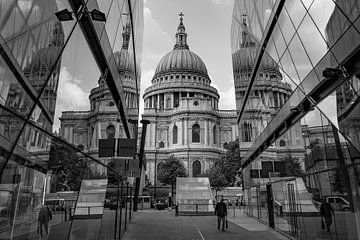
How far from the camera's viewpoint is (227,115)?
93625mm

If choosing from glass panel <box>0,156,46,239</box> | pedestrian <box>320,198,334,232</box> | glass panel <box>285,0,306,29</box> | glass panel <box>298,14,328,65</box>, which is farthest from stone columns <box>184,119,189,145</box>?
glass panel <box>0,156,46,239</box>

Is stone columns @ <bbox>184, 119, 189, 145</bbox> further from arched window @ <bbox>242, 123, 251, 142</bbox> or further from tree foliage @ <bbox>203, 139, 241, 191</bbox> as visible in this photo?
arched window @ <bbox>242, 123, 251, 142</bbox>

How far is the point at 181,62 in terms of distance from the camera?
110 meters

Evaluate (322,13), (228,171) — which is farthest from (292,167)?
(228,171)

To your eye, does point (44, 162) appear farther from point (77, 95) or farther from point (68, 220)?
point (77, 95)

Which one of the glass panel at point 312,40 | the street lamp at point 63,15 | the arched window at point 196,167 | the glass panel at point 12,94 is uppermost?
the arched window at point 196,167

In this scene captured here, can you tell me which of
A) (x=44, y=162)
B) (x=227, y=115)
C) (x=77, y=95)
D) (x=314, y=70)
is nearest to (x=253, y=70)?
(x=314, y=70)

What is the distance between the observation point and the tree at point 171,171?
74250mm

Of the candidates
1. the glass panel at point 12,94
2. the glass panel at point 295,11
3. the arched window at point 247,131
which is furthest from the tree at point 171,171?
the glass panel at point 12,94

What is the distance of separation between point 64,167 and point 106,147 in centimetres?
458

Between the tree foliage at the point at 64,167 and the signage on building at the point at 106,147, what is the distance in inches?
115

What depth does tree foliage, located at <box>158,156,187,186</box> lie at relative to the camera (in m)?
74.2

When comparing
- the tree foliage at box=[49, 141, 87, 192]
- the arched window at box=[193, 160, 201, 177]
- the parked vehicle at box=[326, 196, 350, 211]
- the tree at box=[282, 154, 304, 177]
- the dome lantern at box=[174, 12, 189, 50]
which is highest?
the dome lantern at box=[174, 12, 189, 50]

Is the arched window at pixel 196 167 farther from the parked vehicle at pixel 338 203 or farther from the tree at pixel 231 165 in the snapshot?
the parked vehicle at pixel 338 203
